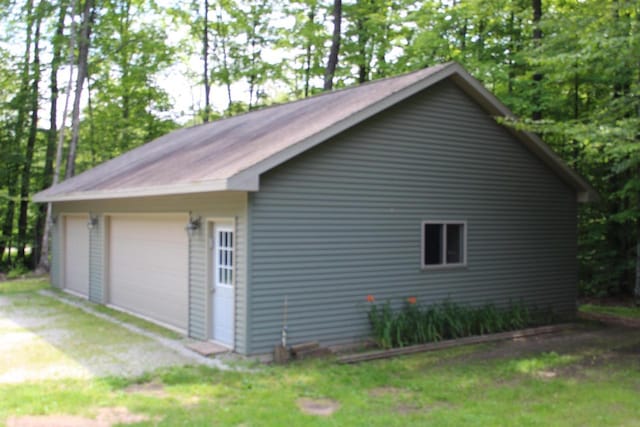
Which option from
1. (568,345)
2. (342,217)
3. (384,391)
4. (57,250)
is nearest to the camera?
(384,391)

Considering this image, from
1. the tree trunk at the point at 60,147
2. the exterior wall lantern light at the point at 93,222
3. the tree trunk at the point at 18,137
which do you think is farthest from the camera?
the tree trunk at the point at 18,137

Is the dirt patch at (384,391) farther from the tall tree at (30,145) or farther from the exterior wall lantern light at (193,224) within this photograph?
the tall tree at (30,145)

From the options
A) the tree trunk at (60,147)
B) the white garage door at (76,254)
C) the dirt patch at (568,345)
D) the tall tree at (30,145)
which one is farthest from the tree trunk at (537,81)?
the tall tree at (30,145)

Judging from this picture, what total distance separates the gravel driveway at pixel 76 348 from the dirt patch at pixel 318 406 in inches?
74.5

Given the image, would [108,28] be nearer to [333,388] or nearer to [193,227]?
[193,227]

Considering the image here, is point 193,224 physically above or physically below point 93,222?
above

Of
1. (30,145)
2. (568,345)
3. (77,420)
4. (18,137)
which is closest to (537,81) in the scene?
(568,345)

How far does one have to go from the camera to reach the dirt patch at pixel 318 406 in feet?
20.5

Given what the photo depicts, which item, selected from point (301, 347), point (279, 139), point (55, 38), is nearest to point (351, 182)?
point (279, 139)

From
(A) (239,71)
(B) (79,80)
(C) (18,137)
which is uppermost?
(A) (239,71)

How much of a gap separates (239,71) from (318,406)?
22.6 metres

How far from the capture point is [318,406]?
648 cm

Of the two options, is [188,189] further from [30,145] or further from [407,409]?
[30,145]

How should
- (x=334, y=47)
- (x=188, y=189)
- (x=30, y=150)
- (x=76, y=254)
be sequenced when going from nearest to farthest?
(x=188, y=189), (x=76, y=254), (x=334, y=47), (x=30, y=150)
